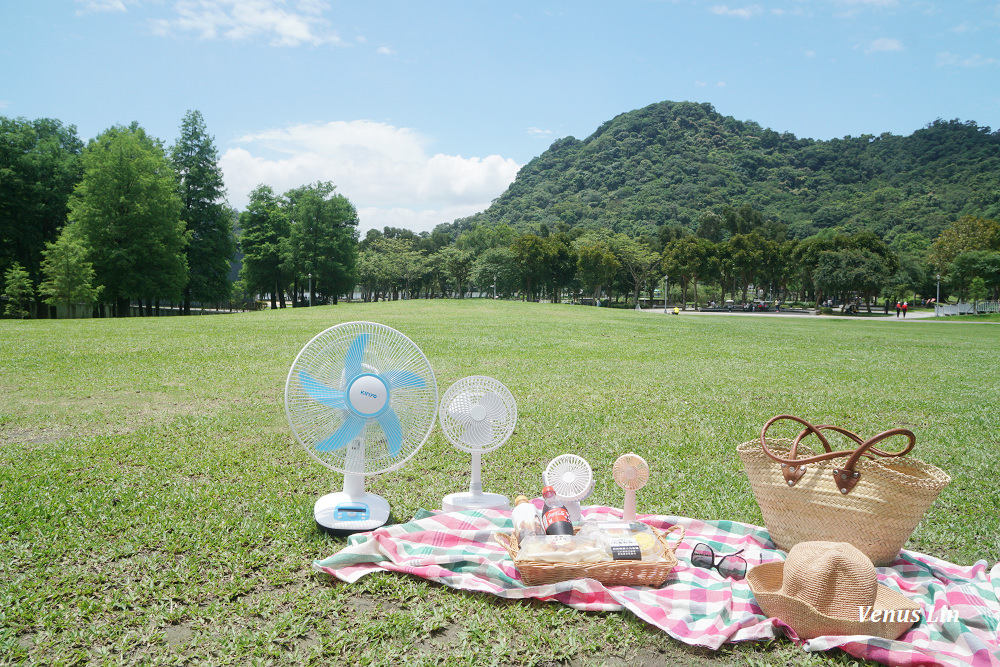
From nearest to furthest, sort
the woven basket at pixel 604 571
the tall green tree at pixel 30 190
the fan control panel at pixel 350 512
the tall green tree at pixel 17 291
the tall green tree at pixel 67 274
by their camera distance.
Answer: the woven basket at pixel 604 571 < the fan control panel at pixel 350 512 < the tall green tree at pixel 67 274 < the tall green tree at pixel 17 291 < the tall green tree at pixel 30 190

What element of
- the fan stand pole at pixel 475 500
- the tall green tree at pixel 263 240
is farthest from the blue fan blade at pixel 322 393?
the tall green tree at pixel 263 240

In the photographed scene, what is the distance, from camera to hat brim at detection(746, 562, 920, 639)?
265 cm

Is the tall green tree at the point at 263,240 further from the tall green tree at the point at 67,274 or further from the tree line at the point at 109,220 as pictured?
the tall green tree at the point at 67,274

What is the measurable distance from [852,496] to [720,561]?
90cm

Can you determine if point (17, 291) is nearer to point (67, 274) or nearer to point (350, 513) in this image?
point (67, 274)

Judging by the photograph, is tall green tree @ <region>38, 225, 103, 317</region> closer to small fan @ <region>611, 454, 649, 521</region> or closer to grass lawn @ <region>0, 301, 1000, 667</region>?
grass lawn @ <region>0, 301, 1000, 667</region>

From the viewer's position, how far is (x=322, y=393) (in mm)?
3646

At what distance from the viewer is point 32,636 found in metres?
2.69

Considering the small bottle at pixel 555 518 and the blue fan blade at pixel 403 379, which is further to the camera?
the blue fan blade at pixel 403 379

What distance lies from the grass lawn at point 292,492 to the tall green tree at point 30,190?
36468mm

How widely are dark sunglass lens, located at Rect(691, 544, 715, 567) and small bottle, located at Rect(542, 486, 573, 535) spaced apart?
2.55ft

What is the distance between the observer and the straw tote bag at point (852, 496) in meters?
3.26

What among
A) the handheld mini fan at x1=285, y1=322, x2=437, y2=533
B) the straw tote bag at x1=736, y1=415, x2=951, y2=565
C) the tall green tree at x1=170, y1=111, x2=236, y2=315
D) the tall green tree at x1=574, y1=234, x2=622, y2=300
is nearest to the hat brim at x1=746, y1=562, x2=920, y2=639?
the straw tote bag at x1=736, y1=415, x2=951, y2=565

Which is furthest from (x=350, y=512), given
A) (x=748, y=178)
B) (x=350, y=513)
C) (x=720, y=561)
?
(x=748, y=178)
